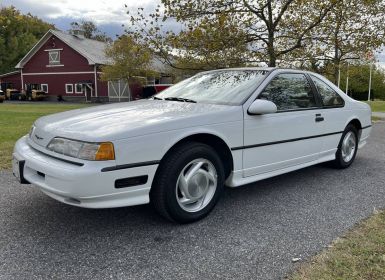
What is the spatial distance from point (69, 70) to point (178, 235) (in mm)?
37856

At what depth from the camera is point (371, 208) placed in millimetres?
3770

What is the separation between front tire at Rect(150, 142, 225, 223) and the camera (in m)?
3.09

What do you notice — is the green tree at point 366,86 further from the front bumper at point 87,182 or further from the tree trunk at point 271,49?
the front bumper at point 87,182

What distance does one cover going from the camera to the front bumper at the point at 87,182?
2738 mm

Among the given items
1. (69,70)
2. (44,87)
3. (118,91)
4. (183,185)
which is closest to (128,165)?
(183,185)

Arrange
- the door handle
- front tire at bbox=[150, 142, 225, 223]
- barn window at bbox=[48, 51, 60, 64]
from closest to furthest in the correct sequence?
front tire at bbox=[150, 142, 225, 223], the door handle, barn window at bbox=[48, 51, 60, 64]

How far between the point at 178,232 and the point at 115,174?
2.59 feet

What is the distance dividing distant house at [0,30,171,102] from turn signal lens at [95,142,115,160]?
3494 centimetres

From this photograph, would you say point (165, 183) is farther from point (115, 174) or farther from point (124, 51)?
point (124, 51)

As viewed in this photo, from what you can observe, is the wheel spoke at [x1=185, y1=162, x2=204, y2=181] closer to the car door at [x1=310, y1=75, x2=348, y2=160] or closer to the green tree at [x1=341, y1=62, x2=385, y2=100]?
the car door at [x1=310, y1=75, x2=348, y2=160]

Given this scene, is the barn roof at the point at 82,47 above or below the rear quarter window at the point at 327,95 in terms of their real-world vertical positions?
above

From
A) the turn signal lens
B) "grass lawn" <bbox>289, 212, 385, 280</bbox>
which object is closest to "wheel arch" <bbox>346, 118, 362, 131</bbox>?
"grass lawn" <bbox>289, 212, 385, 280</bbox>

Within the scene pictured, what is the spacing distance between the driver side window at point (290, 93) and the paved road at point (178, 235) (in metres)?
1.02

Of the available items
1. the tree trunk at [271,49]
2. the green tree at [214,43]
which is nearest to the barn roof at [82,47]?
the green tree at [214,43]
